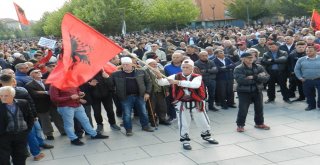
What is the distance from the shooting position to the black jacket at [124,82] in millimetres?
9625

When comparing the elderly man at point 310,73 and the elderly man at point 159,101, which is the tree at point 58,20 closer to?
the elderly man at point 159,101

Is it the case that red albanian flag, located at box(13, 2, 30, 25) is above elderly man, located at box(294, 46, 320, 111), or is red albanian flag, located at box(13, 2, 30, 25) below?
above

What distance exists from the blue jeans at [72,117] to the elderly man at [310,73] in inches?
222

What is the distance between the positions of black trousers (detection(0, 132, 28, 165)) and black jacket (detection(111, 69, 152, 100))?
2907 millimetres

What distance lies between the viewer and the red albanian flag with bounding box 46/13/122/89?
7.25m

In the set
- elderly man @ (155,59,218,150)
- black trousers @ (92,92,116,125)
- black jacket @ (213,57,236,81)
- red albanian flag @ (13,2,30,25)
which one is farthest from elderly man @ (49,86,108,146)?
red albanian flag @ (13,2,30,25)

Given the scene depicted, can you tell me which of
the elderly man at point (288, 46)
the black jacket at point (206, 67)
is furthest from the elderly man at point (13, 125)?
the elderly man at point (288, 46)

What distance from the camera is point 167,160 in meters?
7.83

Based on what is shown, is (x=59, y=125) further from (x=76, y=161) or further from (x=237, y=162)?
(x=237, y=162)

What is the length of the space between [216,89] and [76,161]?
522 cm

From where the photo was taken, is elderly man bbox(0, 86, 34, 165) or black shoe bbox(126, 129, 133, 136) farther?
black shoe bbox(126, 129, 133, 136)

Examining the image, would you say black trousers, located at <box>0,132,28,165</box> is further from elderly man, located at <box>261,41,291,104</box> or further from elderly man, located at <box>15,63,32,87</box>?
elderly man, located at <box>261,41,291,104</box>

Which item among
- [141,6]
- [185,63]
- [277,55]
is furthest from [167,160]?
[141,6]

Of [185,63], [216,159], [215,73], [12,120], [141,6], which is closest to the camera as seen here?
[12,120]
